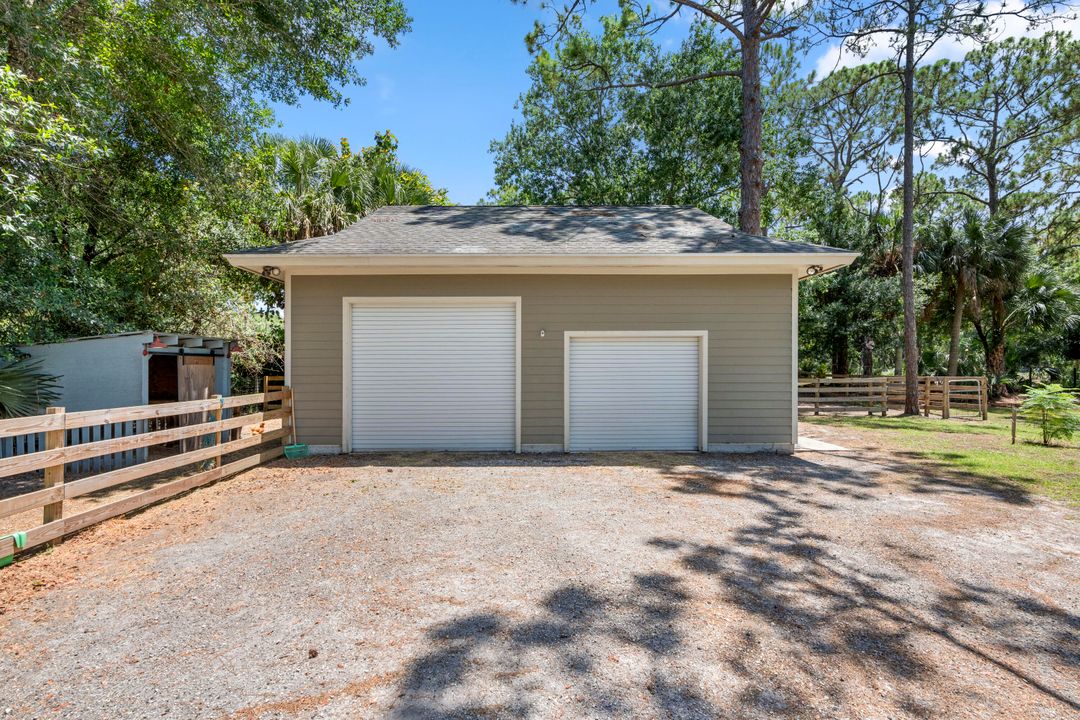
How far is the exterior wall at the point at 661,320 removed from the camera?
23.6 ft

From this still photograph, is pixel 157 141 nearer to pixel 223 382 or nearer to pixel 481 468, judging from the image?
pixel 223 382

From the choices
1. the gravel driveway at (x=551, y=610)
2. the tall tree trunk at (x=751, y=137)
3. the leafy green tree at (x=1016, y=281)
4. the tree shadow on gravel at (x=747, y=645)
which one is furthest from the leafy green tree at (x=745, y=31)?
the leafy green tree at (x=1016, y=281)

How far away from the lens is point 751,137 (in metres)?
10.8

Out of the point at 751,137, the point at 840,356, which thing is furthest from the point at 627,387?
the point at 840,356

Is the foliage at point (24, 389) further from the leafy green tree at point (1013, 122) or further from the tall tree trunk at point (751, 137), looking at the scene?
the leafy green tree at point (1013, 122)

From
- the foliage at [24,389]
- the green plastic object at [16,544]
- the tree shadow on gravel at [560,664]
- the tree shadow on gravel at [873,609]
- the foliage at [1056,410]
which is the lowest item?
the tree shadow on gravel at [873,609]

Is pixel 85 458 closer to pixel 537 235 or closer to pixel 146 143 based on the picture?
pixel 537 235

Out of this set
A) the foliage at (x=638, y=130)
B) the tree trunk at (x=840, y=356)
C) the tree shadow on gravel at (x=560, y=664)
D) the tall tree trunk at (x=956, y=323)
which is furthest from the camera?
the tree trunk at (x=840, y=356)

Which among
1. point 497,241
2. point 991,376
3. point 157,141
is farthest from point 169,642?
point 991,376

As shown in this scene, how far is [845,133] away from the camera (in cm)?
2186

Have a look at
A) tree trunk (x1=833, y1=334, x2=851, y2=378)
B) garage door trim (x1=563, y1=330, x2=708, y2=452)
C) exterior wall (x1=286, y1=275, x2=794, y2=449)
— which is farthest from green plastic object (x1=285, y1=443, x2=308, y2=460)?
tree trunk (x1=833, y1=334, x2=851, y2=378)

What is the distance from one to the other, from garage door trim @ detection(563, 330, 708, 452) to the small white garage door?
50mm

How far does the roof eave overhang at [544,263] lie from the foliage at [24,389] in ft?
8.71

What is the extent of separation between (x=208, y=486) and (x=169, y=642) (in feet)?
11.2
